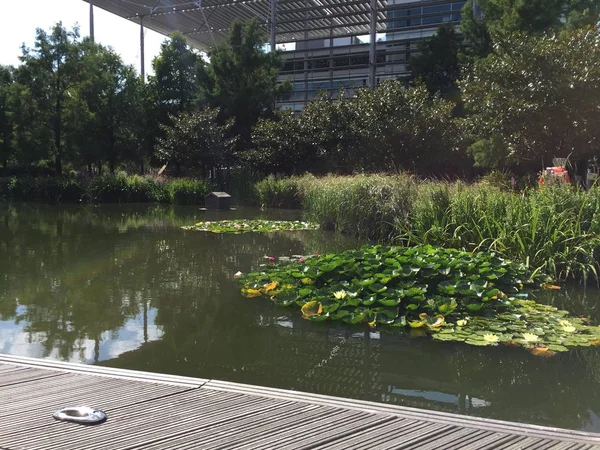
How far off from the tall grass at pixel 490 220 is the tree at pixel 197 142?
13.1 metres

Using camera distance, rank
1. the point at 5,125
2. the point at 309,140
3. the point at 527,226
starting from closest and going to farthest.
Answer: the point at 527,226, the point at 309,140, the point at 5,125

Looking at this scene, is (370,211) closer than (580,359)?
No

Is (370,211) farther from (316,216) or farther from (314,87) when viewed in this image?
(314,87)

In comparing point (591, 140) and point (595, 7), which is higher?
point (595, 7)

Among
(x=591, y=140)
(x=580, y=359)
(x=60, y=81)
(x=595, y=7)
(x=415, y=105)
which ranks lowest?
(x=580, y=359)

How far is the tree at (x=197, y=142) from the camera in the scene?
73.7ft

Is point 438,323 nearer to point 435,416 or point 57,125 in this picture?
point 435,416

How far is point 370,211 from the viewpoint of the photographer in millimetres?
10164

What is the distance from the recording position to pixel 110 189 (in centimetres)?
2195

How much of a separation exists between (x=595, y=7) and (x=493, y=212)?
1665 centimetres

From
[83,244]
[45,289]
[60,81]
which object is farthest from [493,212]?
[60,81]

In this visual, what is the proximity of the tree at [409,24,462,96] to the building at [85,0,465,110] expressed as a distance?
6.28 m

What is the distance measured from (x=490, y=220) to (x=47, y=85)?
2223 centimetres

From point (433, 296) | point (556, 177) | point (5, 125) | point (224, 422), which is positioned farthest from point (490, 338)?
point (5, 125)
